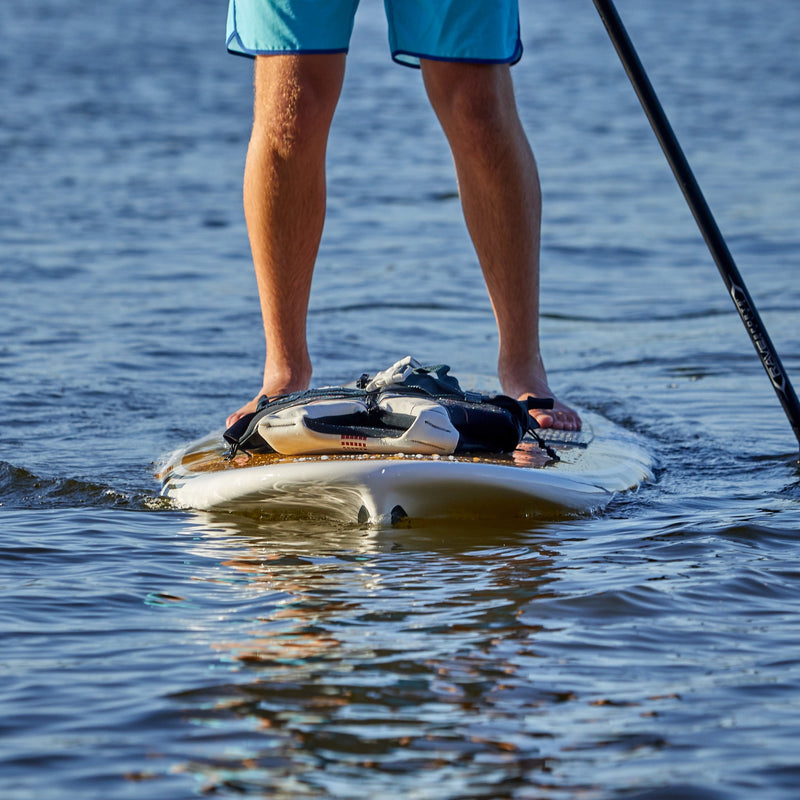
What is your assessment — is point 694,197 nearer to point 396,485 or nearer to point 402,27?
point 402,27

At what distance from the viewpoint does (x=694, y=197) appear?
11.3ft

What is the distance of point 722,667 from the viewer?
222 cm

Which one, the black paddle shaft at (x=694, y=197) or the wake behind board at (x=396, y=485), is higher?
the black paddle shaft at (x=694, y=197)

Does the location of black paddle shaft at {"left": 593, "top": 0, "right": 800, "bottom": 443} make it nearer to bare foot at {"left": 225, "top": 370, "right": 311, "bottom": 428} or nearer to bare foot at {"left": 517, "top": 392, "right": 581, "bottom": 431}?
bare foot at {"left": 517, "top": 392, "right": 581, "bottom": 431}

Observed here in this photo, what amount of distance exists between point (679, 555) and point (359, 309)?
3.59m

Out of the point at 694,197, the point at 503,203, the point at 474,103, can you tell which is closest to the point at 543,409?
the point at 503,203

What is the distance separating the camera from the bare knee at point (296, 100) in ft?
11.3

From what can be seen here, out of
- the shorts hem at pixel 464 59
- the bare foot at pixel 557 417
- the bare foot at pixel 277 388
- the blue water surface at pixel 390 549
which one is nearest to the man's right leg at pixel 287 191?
the bare foot at pixel 277 388

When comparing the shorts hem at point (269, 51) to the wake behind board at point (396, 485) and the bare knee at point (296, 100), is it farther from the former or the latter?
the wake behind board at point (396, 485)

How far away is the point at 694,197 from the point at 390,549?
4.19ft

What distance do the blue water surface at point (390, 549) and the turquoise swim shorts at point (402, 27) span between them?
1093mm

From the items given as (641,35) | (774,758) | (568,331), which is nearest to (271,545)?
(774,758)

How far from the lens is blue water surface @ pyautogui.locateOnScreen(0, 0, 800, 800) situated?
6.33ft

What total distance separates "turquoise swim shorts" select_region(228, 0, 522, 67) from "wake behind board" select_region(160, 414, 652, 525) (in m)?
1.02
